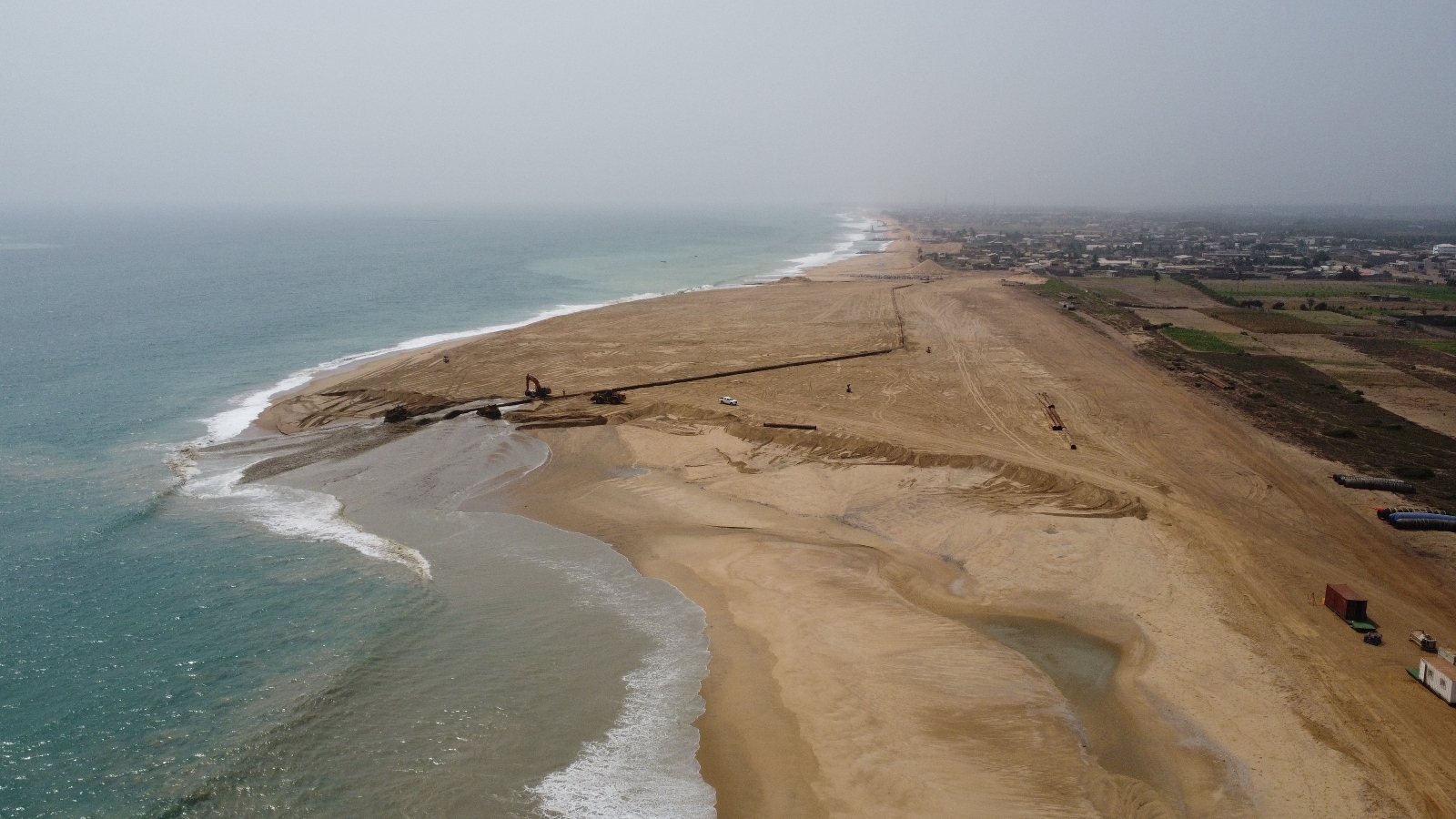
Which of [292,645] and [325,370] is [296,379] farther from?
[292,645]

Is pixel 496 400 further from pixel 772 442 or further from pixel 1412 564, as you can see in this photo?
pixel 1412 564

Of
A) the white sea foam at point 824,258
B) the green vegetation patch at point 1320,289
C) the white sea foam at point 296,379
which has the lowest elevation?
the white sea foam at point 296,379

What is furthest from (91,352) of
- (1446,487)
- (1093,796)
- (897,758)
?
(1446,487)

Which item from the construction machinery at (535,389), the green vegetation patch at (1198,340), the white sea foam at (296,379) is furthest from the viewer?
the green vegetation patch at (1198,340)

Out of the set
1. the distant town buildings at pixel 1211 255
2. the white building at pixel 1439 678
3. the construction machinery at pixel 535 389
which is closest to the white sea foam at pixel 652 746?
the white building at pixel 1439 678

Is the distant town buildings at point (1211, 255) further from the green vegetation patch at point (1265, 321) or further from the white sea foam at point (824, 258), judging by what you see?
the green vegetation patch at point (1265, 321)

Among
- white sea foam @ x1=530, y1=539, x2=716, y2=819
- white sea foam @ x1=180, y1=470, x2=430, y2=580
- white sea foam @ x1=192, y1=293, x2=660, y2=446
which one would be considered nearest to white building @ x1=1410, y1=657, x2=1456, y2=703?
white sea foam @ x1=530, y1=539, x2=716, y2=819

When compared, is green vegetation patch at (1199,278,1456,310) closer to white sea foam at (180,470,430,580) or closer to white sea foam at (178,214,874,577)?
white sea foam at (180,470,430,580)
